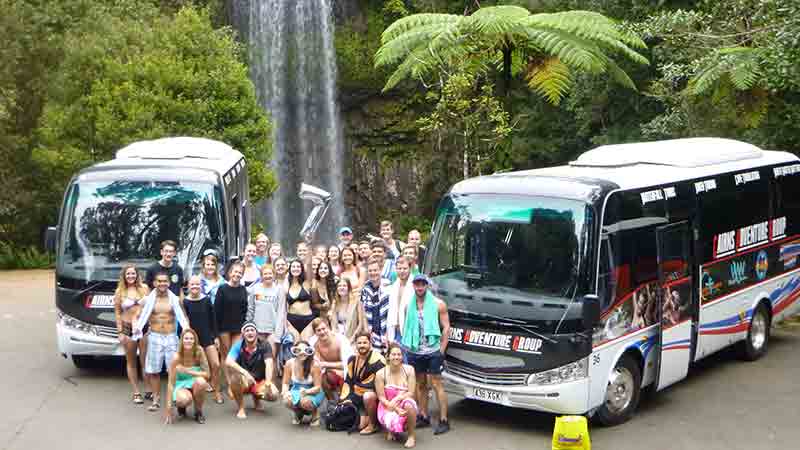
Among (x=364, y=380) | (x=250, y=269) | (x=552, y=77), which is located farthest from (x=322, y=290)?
(x=552, y=77)

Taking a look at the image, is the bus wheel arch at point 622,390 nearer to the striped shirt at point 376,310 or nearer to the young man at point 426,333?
the young man at point 426,333

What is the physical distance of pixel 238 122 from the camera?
2848 centimetres

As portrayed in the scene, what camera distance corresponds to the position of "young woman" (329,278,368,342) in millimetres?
12445

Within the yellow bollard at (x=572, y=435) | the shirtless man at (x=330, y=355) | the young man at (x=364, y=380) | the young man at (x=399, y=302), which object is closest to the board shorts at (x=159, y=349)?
the shirtless man at (x=330, y=355)

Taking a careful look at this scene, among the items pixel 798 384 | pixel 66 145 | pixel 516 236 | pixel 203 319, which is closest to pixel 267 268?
pixel 203 319

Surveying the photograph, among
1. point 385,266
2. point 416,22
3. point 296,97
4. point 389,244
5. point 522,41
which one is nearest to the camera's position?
point 385,266

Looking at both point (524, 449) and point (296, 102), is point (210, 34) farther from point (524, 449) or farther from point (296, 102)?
point (524, 449)

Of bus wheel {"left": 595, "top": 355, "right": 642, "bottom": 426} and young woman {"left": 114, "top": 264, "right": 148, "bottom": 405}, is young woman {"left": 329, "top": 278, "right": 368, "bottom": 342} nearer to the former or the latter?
young woman {"left": 114, "top": 264, "right": 148, "bottom": 405}

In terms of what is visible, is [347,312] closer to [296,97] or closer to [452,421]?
[452,421]

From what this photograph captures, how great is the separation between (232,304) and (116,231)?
7.72 ft

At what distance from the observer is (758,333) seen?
15.1 metres

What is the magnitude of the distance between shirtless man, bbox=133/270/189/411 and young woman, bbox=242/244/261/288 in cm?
140

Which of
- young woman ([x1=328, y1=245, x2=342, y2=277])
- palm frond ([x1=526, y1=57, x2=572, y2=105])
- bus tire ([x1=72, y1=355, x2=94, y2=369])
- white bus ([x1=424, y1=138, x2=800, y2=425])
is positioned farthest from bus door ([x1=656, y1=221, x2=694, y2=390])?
bus tire ([x1=72, y1=355, x2=94, y2=369])

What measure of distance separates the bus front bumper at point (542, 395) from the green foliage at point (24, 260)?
20475 millimetres
